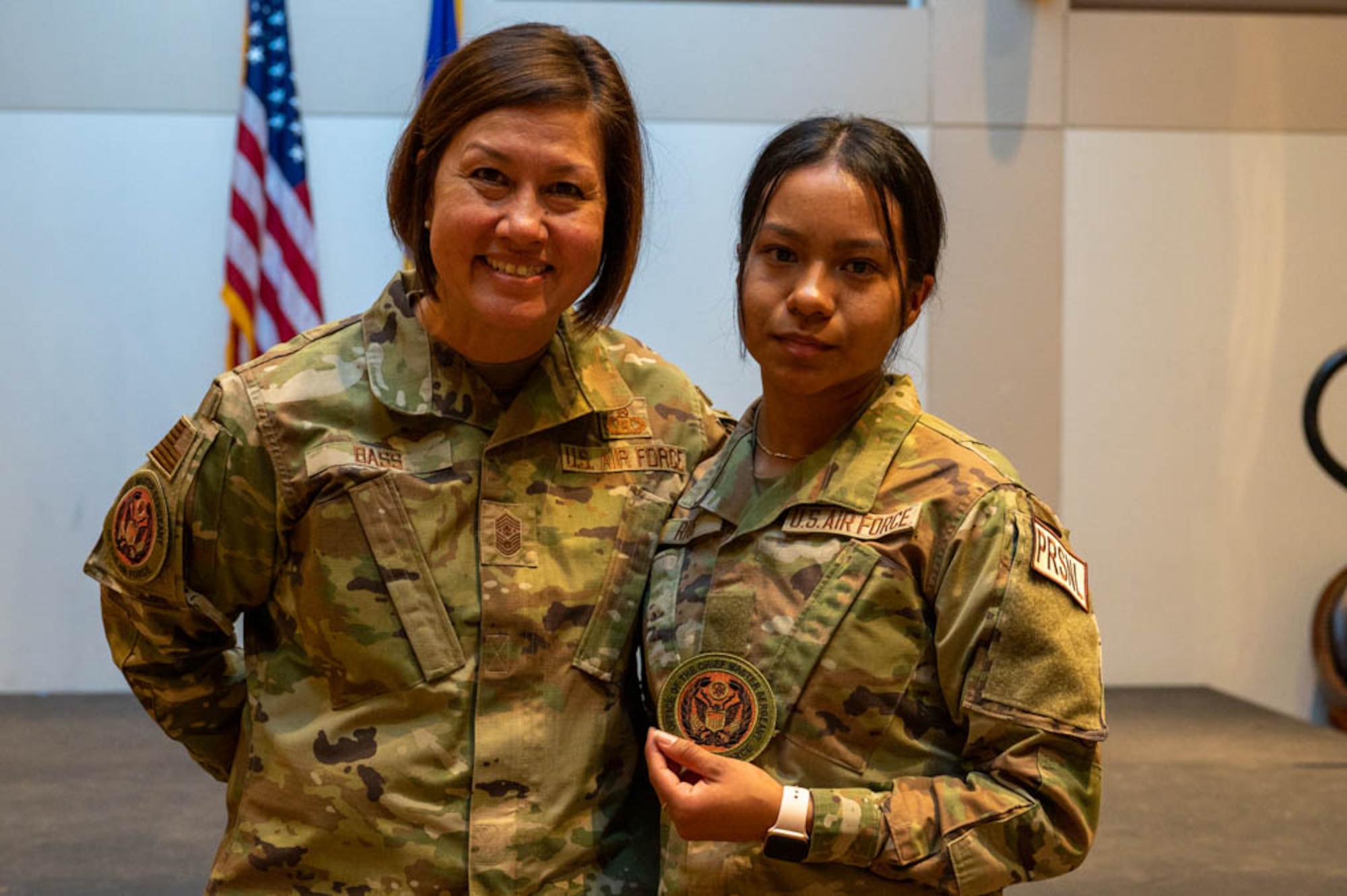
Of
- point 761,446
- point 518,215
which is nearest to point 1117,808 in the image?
point 761,446

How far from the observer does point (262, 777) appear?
148 cm

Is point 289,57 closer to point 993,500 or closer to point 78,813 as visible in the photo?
point 78,813

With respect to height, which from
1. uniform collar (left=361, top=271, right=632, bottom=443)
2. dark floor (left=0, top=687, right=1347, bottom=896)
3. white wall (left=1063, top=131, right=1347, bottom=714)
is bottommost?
dark floor (left=0, top=687, right=1347, bottom=896)

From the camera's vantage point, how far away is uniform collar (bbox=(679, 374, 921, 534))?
4.58 ft

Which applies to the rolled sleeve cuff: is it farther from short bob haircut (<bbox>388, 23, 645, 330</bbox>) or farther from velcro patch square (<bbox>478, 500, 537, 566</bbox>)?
short bob haircut (<bbox>388, 23, 645, 330</bbox>)

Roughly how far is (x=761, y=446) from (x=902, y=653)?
29cm

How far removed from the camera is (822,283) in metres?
1.38

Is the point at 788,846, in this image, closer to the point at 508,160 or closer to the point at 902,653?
the point at 902,653

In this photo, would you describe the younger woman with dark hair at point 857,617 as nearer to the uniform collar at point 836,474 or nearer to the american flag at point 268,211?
the uniform collar at point 836,474

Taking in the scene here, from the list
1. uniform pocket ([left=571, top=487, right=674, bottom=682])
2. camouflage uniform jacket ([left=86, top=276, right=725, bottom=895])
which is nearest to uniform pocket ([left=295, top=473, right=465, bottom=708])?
camouflage uniform jacket ([left=86, top=276, right=725, bottom=895])

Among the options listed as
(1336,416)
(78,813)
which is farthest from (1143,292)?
(78,813)

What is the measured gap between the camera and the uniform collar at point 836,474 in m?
1.39

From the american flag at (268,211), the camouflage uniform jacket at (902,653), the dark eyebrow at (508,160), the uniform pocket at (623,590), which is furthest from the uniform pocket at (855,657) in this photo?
the american flag at (268,211)

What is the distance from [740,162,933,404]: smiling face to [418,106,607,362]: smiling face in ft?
0.63
